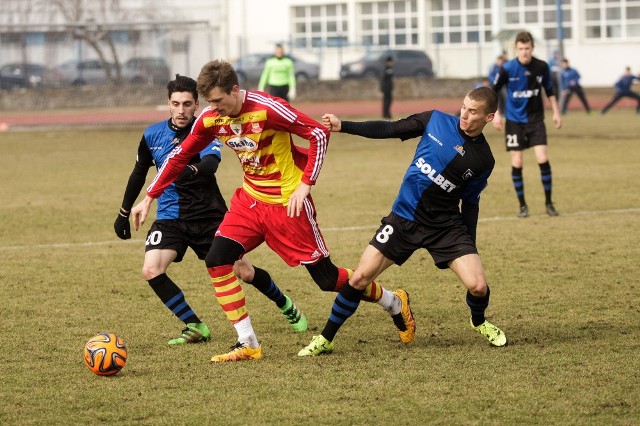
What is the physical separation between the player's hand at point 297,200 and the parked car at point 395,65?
142ft

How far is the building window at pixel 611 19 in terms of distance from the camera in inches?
2164

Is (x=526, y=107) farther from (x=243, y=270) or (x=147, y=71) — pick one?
(x=147, y=71)

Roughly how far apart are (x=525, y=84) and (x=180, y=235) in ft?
23.8

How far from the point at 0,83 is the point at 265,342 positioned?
29.9 metres

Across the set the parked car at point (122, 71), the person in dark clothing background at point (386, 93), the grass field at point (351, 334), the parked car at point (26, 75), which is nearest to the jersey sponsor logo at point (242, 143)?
the grass field at point (351, 334)

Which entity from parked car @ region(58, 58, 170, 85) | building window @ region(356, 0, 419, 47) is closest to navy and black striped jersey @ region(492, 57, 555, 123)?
A: parked car @ region(58, 58, 170, 85)

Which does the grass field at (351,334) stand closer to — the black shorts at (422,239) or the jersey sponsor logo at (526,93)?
the black shorts at (422,239)

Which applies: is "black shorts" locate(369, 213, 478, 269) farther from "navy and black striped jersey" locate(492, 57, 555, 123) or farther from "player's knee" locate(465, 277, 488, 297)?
"navy and black striped jersey" locate(492, 57, 555, 123)

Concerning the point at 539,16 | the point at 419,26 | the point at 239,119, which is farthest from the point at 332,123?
the point at 419,26

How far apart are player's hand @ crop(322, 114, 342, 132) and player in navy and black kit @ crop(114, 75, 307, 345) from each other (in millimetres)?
1163

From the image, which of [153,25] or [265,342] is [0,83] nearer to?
[153,25]

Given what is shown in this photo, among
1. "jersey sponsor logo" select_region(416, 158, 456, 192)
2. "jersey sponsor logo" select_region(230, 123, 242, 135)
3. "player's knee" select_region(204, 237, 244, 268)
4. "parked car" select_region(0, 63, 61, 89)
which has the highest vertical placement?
"parked car" select_region(0, 63, 61, 89)

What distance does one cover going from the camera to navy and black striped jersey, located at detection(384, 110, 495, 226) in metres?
7.12

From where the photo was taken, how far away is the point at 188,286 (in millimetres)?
9836
